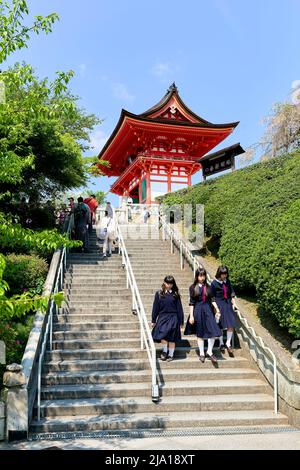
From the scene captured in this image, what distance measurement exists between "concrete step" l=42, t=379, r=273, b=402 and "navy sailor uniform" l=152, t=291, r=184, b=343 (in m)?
0.72

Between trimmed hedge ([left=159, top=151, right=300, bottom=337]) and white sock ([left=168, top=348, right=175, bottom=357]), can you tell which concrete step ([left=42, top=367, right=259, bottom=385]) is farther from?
trimmed hedge ([left=159, top=151, right=300, bottom=337])

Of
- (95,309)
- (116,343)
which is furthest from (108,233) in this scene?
(116,343)

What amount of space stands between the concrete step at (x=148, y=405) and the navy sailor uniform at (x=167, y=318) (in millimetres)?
949

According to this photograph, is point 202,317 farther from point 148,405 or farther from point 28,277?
point 28,277

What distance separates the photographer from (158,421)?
548cm

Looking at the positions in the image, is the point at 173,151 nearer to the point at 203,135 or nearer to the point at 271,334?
the point at 203,135

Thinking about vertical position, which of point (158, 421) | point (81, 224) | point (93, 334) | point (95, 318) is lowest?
point (158, 421)

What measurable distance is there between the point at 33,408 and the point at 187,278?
19.7 feet

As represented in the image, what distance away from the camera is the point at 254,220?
9.01 m

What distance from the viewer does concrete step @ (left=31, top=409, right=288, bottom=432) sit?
5363mm

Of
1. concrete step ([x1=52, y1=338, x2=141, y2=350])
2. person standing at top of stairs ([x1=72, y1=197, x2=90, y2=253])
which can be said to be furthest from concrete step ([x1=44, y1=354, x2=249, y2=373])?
person standing at top of stairs ([x1=72, y1=197, x2=90, y2=253])

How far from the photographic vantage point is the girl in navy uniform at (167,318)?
6.79m

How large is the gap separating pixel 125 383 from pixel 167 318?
1202 mm

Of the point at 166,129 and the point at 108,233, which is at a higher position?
the point at 166,129
